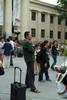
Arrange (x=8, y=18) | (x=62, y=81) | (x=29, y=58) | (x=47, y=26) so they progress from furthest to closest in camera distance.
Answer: (x=47, y=26) → (x=8, y=18) → (x=29, y=58) → (x=62, y=81)

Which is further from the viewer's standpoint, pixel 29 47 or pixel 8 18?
pixel 8 18

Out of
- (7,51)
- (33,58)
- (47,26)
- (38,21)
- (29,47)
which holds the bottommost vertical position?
(47,26)

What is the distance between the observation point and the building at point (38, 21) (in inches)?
2539

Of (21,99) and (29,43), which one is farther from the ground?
(29,43)

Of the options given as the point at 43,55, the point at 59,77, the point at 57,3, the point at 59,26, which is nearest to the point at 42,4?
the point at 57,3

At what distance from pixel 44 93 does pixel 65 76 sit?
6.23 ft

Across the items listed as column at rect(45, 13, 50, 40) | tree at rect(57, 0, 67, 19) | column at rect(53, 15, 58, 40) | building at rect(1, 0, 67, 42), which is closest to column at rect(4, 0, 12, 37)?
building at rect(1, 0, 67, 42)

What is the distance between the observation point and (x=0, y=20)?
2045 inches

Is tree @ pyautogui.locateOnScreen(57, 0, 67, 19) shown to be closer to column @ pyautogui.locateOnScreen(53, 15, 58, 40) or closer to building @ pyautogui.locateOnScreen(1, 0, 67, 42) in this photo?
building @ pyautogui.locateOnScreen(1, 0, 67, 42)

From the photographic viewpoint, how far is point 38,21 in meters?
79.9

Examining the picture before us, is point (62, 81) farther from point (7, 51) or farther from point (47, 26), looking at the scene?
point (47, 26)

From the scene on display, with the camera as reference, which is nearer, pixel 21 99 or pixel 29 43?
pixel 21 99

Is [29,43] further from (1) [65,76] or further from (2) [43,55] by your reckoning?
(2) [43,55]

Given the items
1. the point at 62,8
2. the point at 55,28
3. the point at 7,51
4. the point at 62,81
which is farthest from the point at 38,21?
the point at 62,81
